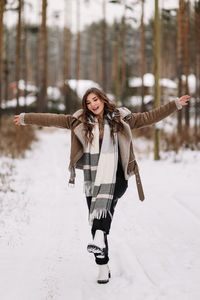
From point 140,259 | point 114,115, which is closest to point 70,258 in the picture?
point 140,259

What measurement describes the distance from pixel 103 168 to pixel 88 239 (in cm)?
176

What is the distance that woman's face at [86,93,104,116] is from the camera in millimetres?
3248

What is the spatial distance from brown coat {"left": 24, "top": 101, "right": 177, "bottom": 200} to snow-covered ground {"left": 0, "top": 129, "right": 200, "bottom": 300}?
0.98 m

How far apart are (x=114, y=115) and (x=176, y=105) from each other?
1.93 ft

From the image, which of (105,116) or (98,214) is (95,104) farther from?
(98,214)

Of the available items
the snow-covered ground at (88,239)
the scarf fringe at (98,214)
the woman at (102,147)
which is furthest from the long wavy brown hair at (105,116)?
the snow-covered ground at (88,239)

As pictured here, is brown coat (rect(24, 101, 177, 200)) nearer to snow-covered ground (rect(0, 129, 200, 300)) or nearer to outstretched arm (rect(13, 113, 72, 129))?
outstretched arm (rect(13, 113, 72, 129))

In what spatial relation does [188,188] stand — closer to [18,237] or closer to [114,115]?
[18,237]

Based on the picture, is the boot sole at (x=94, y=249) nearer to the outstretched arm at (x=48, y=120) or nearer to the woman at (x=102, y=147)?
the woman at (x=102, y=147)

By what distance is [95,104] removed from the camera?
325 cm

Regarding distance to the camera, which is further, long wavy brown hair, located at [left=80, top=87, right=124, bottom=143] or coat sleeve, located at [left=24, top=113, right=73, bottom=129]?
coat sleeve, located at [left=24, top=113, right=73, bottom=129]

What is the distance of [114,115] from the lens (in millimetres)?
3268

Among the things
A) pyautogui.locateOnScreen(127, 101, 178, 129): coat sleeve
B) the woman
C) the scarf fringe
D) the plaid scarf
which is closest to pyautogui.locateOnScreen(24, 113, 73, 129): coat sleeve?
the woman

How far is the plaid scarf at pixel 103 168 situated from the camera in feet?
10.6
